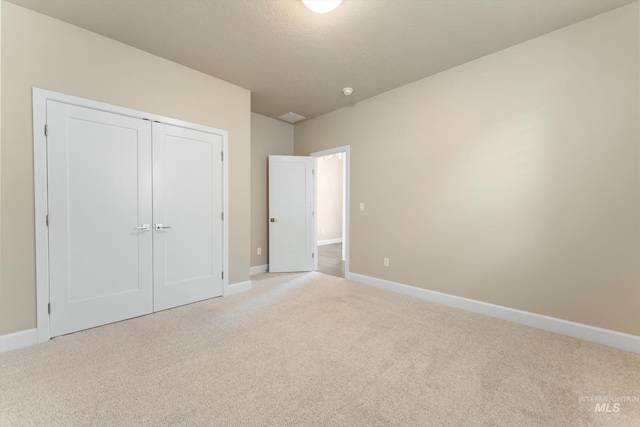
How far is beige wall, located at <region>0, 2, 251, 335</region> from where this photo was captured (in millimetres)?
2099

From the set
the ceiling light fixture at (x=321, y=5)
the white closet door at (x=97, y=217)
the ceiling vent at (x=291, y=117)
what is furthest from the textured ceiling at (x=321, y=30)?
the ceiling vent at (x=291, y=117)

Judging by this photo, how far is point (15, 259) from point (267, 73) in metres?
2.98

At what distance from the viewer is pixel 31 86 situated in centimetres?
219

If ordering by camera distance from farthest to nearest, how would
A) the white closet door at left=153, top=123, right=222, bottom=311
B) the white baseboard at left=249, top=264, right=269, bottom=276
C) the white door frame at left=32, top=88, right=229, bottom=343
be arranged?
the white baseboard at left=249, top=264, right=269, bottom=276, the white closet door at left=153, top=123, right=222, bottom=311, the white door frame at left=32, top=88, right=229, bottom=343

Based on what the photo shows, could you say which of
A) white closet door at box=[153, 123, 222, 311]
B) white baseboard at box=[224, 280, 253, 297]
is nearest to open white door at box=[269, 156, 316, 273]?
white baseboard at box=[224, 280, 253, 297]

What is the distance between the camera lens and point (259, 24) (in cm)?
232

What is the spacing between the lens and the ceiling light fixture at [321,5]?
1975 mm

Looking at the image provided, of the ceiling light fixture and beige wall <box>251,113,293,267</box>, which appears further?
beige wall <box>251,113,293,267</box>

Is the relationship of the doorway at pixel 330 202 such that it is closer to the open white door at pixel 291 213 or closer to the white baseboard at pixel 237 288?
the open white door at pixel 291 213

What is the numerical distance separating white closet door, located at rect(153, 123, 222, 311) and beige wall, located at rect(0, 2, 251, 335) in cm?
38

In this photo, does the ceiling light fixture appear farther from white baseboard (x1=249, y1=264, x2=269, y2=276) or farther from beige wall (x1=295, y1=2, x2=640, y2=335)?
white baseboard (x1=249, y1=264, x2=269, y2=276)

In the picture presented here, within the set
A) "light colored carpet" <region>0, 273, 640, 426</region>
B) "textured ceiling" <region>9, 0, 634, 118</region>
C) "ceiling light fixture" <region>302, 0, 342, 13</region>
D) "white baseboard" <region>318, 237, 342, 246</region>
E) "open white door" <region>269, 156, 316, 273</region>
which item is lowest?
"light colored carpet" <region>0, 273, 640, 426</region>

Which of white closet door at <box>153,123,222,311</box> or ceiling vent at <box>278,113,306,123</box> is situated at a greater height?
ceiling vent at <box>278,113,306,123</box>

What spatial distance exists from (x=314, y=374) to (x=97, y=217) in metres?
2.48
